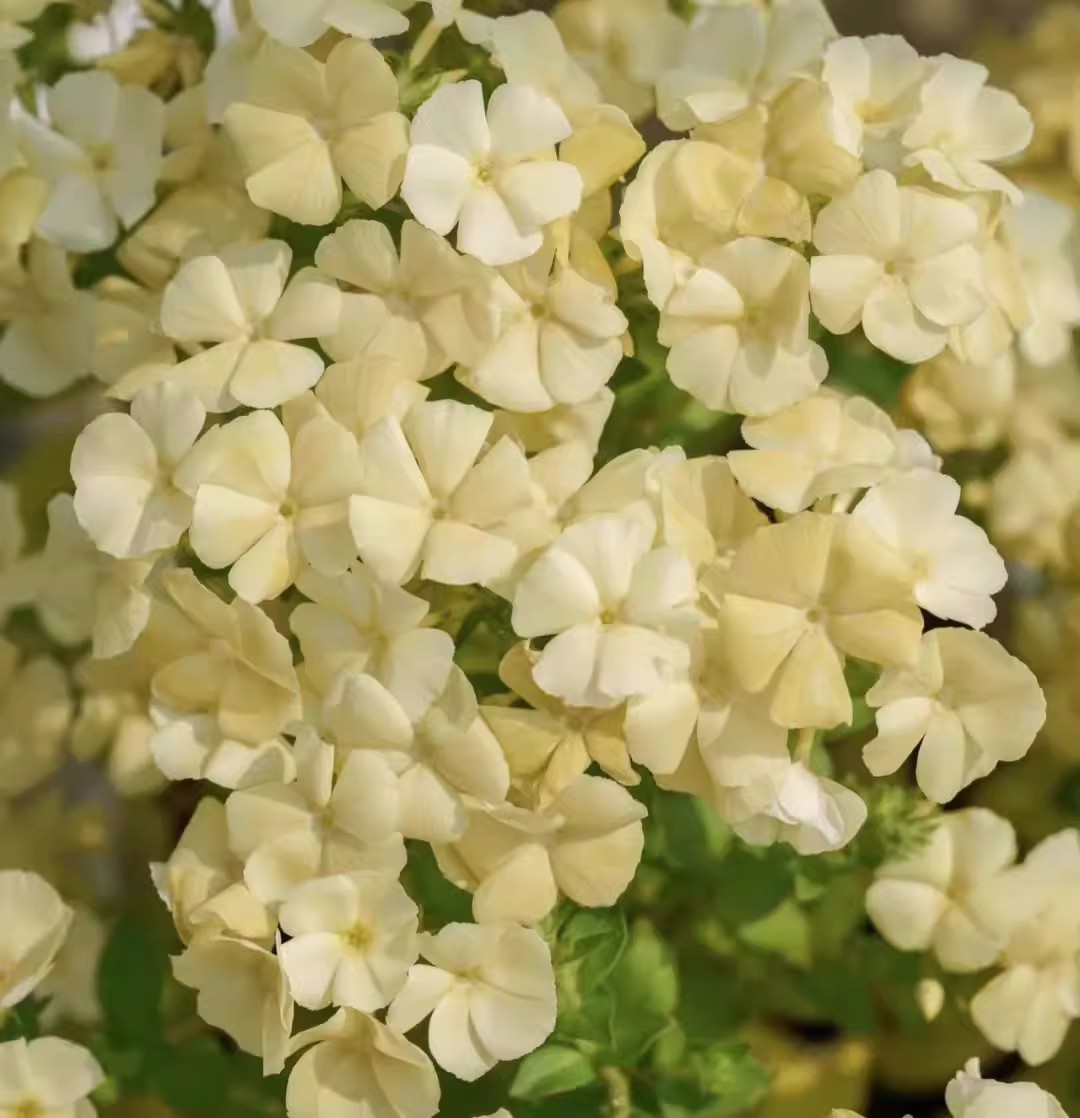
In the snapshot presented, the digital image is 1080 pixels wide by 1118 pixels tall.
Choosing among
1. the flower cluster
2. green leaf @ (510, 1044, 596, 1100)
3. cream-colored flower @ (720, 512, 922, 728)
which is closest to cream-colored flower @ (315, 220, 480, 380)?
the flower cluster

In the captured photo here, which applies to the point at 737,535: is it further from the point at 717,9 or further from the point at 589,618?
the point at 717,9

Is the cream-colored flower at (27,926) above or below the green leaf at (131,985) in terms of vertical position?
above

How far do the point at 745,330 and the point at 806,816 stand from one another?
14 cm

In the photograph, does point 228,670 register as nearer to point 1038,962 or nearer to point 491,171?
point 491,171

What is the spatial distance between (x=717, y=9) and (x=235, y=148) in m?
0.16

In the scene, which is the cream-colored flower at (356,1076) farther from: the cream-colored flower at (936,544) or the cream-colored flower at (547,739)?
the cream-colored flower at (936,544)

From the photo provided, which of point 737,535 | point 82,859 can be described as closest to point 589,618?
point 737,535

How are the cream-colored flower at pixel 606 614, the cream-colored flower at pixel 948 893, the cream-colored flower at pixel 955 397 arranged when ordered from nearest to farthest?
the cream-colored flower at pixel 606 614 → the cream-colored flower at pixel 948 893 → the cream-colored flower at pixel 955 397

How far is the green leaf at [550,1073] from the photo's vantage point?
1.46ft

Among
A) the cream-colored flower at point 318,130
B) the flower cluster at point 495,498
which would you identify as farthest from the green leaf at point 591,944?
the cream-colored flower at point 318,130

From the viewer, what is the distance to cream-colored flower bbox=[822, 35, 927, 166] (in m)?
0.44

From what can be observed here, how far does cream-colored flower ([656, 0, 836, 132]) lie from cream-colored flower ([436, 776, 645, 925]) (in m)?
0.21

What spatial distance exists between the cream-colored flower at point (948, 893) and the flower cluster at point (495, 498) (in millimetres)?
71

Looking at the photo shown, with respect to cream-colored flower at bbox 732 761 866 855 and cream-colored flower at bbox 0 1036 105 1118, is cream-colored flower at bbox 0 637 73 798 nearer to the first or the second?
cream-colored flower at bbox 0 1036 105 1118
